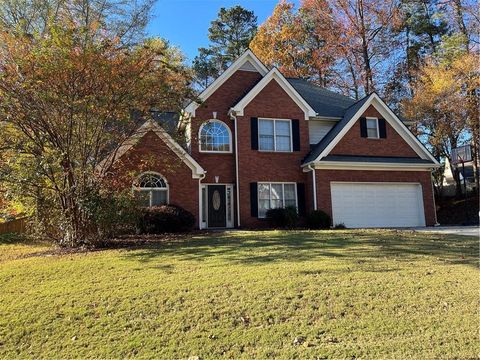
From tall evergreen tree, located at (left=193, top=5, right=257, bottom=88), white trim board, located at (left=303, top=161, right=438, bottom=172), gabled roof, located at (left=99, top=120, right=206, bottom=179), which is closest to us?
gabled roof, located at (left=99, top=120, right=206, bottom=179)

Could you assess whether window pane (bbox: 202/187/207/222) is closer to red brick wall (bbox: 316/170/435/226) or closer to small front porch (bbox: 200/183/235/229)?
small front porch (bbox: 200/183/235/229)

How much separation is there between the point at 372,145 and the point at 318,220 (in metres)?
5.20

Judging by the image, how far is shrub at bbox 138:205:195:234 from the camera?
1579 centimetres

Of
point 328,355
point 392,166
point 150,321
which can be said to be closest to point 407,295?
point 328,355

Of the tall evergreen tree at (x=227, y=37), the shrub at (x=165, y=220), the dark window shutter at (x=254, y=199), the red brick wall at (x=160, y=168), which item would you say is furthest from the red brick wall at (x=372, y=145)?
the tall evergreen tree at (x=227, y=37)

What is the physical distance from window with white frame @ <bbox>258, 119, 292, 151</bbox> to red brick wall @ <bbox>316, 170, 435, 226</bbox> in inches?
89.7

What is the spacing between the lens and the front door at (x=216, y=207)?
19641mm

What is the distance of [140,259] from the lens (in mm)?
9945

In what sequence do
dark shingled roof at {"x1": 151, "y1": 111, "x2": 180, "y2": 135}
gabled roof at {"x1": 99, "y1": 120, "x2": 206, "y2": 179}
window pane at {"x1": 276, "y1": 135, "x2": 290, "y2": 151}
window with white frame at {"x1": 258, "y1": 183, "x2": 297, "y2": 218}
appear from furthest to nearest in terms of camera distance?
1. window pane at {"x1": 276, "y1": 135, "x2": 290, "y2": 151}
2. window with white frame at {"x1": 258, "y1": 183, "x2": 297, "y2": 218}
3. dark shingled roof at {"x1": 151, "y1": 111, "x2": 180, "y2": 135}
4. gabled roof at {"x1": 99, "y1": 120, "x2": 206, "y2": 179}

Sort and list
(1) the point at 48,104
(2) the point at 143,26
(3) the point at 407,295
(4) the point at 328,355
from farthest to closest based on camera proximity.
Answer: (2) the point at 143,26 → (1) the point at 48,104 → (3) the point at 407,295 → (4) the point at 328,355

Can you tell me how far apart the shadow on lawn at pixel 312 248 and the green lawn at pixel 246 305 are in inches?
3.1

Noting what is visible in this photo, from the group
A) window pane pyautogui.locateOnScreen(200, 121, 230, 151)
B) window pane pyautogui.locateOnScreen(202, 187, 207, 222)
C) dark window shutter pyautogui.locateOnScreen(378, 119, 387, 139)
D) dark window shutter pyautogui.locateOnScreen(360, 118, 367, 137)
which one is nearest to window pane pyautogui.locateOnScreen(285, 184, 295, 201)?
window pane pyautogui.locateOnScreen(200, 121, 230, 151)

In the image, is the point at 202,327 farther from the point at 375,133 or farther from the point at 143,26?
the point at 375,133

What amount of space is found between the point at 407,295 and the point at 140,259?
586cm
